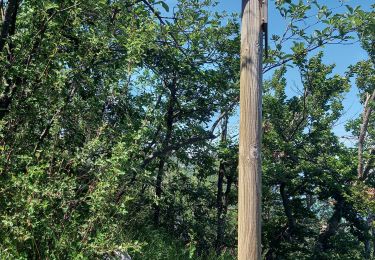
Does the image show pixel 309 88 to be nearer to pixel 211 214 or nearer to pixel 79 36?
pixel 211 214

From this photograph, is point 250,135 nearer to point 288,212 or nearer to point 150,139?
point 150,139

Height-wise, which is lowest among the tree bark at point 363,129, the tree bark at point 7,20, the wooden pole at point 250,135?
the wooden pole at point 250,135

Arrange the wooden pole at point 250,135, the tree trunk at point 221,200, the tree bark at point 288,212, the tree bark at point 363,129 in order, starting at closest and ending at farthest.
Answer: the wooden pole at point 250,135
the tree trunk at point 221,200
the tree bark at point 363,129
the tree bark at point 288,212

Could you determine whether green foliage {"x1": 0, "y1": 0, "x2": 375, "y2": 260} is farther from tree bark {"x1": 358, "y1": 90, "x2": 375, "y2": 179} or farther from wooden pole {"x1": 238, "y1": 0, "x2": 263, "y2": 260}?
wooden pole {"x1": 238, "y1": 0, "x2": 263, "y2": 260}

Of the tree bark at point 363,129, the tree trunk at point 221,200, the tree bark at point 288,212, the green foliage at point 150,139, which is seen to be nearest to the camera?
the green foliage at point 150,139

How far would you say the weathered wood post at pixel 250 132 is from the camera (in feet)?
7.67

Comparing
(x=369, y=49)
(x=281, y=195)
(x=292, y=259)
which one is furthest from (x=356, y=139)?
(x=292, y=259)

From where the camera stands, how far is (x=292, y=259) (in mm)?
12273

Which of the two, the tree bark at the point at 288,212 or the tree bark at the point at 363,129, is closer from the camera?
the tree bark at the point at 363,129

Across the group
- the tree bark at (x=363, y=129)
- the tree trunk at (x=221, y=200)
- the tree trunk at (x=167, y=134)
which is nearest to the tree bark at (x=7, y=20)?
the tree trunk at (x=167, y=134)

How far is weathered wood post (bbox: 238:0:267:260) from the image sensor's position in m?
2.34

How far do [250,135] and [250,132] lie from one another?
2 cm

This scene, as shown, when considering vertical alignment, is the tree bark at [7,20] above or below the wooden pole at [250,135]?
above

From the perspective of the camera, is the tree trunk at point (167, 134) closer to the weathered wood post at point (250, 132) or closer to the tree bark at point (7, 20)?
the tree bark at point (7, 20)
